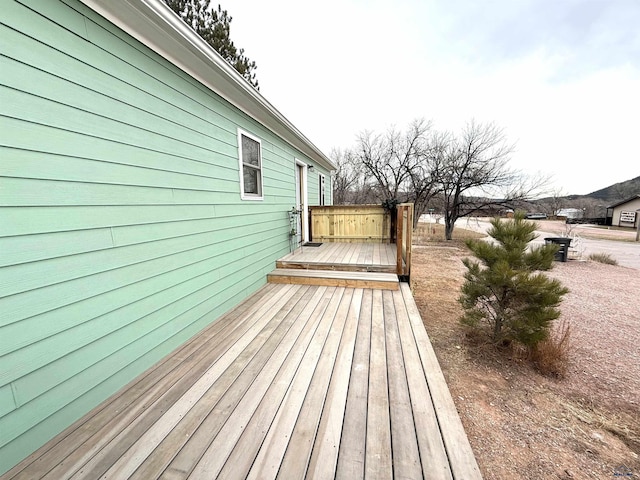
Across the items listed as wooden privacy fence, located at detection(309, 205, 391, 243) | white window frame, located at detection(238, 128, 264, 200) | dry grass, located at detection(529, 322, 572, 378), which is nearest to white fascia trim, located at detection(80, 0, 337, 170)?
white window frame, located at detection(238, 128, 264, 200)

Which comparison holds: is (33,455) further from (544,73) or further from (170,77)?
(544,73)

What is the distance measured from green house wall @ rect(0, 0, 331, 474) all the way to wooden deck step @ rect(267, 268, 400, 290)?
148 centimetres

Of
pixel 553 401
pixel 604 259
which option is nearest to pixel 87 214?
pixel 553 401

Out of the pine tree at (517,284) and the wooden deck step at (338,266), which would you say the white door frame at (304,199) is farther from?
the pine tree at (517,284)

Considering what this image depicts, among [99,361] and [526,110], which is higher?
[526,110]

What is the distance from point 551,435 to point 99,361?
3.25 meters

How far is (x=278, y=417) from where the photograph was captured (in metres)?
1.44

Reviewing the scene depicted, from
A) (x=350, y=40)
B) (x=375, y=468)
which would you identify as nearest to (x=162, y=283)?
(x=375, y=468)

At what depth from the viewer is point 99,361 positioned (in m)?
1.62

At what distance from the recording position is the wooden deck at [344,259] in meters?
4.00

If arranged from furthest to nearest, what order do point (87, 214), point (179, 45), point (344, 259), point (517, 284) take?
point (344, 259), point (517, 284), point (179, 45), point (87, 214)

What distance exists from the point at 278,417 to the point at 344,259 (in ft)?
10.3

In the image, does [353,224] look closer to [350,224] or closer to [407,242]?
[350,224]

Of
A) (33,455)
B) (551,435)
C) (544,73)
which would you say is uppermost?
(544,73)
